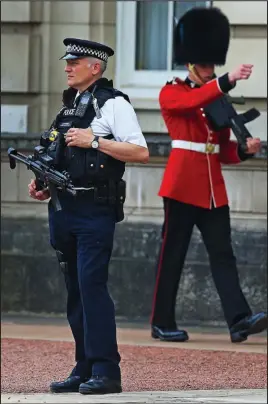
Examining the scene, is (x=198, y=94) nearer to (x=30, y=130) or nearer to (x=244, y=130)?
(x=244, y=130)

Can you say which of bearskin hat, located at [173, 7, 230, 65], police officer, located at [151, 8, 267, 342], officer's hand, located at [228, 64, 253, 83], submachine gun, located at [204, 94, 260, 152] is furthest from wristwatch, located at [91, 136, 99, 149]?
bearskin hat, located at [173, 7, 230, 65]

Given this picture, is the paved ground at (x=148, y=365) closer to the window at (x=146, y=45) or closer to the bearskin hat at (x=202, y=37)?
the bearskin hat at (x=202, y=37)

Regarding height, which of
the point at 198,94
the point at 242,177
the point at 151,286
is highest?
the point at 198,94

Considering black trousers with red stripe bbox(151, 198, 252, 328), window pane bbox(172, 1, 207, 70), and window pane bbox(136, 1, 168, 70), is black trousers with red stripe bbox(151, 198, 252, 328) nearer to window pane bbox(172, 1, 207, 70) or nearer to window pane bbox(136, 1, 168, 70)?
window pane bbox(172, 1, 207, 70)

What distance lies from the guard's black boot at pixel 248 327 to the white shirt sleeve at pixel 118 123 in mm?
2373

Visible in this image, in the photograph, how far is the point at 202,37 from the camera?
9.10m

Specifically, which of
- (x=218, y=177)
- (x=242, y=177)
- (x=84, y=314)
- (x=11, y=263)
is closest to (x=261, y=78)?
(x=242, y=177)

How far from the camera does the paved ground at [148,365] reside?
20.2ft

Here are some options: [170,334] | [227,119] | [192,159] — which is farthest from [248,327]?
[227,119]

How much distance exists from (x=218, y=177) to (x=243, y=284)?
1.22 meters

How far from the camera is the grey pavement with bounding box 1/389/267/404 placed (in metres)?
5.93

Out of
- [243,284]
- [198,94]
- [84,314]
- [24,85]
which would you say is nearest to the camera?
[84,314]

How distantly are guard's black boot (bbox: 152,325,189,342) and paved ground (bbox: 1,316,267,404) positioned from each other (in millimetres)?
59

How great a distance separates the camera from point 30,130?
10.2 meters
